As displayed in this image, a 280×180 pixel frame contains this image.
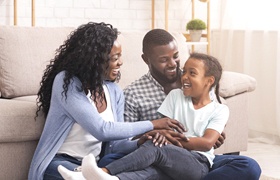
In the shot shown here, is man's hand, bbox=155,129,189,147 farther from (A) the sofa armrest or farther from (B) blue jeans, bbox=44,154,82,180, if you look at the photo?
(A) the sofa armrest

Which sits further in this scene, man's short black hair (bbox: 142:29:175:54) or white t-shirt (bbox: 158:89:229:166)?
man's short black hair (bbox: 142:29:175:54)

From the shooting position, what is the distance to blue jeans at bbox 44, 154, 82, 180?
2.56m

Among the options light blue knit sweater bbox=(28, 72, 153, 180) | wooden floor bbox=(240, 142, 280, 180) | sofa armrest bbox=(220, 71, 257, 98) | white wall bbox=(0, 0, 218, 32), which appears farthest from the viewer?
white wall bbox=(0, 0, 218, 32)

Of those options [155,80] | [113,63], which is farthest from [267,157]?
[113,63]

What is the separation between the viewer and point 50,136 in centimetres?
261

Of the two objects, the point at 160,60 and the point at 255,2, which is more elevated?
the point at 255,2

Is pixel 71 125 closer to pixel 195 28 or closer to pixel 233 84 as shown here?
pixel 233 84

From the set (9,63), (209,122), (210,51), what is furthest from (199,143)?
(210,51)

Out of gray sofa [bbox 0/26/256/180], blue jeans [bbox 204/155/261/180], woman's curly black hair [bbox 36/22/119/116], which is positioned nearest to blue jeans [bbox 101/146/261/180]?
blue jeans [bbox 204/155/261/180]

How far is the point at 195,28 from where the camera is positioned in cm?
509

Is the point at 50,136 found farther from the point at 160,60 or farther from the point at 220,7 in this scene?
the point at 220,7

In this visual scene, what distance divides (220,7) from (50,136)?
3100 mm

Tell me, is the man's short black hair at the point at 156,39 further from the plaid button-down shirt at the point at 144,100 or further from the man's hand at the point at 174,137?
the man's hand at the point at 174,137

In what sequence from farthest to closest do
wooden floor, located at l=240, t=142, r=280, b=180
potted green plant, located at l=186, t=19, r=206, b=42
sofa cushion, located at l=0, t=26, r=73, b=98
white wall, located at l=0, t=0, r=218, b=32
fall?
potted green plant, located at l=186, t=19, r=206, b=42 < white wall, located at l=0, t=0, r=218, b=32 < wooden floor, located at l=240, t=142, r=280, b=180 < sofa cushion, located at l=0, t=26, r=73, b=98
